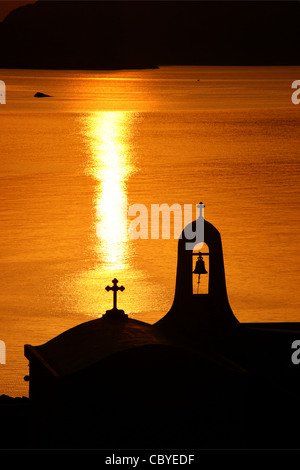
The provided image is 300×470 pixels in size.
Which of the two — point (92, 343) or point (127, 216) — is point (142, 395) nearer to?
point (92, 343)

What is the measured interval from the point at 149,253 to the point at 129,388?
37.8m

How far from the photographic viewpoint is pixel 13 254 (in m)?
52.9

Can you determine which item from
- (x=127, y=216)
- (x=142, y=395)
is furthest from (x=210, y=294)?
(x=127, y=216)

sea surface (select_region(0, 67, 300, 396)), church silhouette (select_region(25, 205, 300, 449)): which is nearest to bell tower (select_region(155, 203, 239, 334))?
church silhouette (select_region(25, 205, 300, 449))

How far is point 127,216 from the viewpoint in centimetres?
6581

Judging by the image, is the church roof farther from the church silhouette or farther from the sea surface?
the sea surface

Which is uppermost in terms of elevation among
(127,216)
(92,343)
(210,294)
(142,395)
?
(127,216)

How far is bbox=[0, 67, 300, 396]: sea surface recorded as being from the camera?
43688 mm

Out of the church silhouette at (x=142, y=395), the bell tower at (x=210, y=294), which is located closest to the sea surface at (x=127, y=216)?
the bell tower at (x=210, y=294)

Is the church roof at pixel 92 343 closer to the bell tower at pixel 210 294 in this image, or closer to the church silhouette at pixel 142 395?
the church silhouette at pixel 142 395

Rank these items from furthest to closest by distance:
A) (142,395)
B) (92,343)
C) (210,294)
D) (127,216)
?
(127,216), (210,294), (92,343), (142,395)

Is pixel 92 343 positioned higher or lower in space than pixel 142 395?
higher

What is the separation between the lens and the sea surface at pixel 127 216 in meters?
43.7

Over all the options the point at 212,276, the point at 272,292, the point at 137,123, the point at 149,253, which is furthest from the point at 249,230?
the point at 137,123
